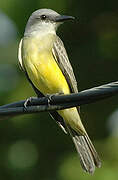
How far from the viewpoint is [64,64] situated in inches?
279

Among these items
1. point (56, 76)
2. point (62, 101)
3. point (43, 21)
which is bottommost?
point (56, 76)

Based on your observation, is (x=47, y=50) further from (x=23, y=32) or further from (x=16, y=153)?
(x=16, y=153)

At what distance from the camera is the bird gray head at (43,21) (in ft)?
25.0

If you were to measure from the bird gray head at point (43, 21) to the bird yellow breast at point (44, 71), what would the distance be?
49 cm

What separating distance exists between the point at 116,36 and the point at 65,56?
952 mm

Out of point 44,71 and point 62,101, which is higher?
point 62,101

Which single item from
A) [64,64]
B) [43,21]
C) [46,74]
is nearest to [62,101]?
[46,74]

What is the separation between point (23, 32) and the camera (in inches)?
309

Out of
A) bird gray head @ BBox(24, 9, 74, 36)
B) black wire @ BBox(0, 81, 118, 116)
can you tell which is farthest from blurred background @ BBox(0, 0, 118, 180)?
black wire @ BBox(0, 81, 118, 116)

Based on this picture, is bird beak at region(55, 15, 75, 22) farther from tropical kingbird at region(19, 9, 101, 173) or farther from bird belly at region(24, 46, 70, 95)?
bird belly at region(24, 46, 70, 95)

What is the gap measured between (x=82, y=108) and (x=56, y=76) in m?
1.02

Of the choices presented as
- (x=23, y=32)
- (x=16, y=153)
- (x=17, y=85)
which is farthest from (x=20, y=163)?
(x=23, y=32)

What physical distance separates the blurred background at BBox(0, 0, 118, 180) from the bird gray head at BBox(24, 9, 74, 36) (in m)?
0.10

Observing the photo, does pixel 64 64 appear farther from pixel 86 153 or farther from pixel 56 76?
pixel 86 153
